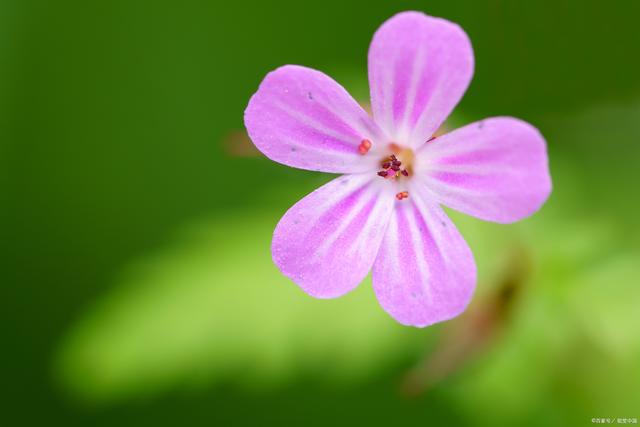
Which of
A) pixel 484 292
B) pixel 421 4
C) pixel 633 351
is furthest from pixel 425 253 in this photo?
pixel 421 4

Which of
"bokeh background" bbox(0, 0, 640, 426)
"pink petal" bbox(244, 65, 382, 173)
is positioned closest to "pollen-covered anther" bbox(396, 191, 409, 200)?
"pink petal" bbox(244, 65, 382, 173)

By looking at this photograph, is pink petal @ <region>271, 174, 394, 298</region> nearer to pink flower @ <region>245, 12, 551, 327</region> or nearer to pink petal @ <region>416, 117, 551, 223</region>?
→ pink flower @ <region>245, 12, 551, 327</region>

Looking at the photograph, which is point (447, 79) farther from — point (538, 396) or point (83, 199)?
point (83, 199)

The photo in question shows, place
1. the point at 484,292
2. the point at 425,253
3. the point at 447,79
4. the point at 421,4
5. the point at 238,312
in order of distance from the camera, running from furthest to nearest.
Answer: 1. the point at 421,4
2. the point at 238,312
3. the point at 484,292
4. the point at 425,253
5. the point at 447,79

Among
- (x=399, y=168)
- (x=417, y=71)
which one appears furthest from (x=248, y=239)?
(x=417, y=71)

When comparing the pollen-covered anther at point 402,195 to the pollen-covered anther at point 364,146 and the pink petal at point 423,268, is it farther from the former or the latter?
the pollen-covered anther at point 364,146

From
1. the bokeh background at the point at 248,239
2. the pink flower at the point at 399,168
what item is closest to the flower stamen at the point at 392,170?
the pink flower at the point at 399,168
